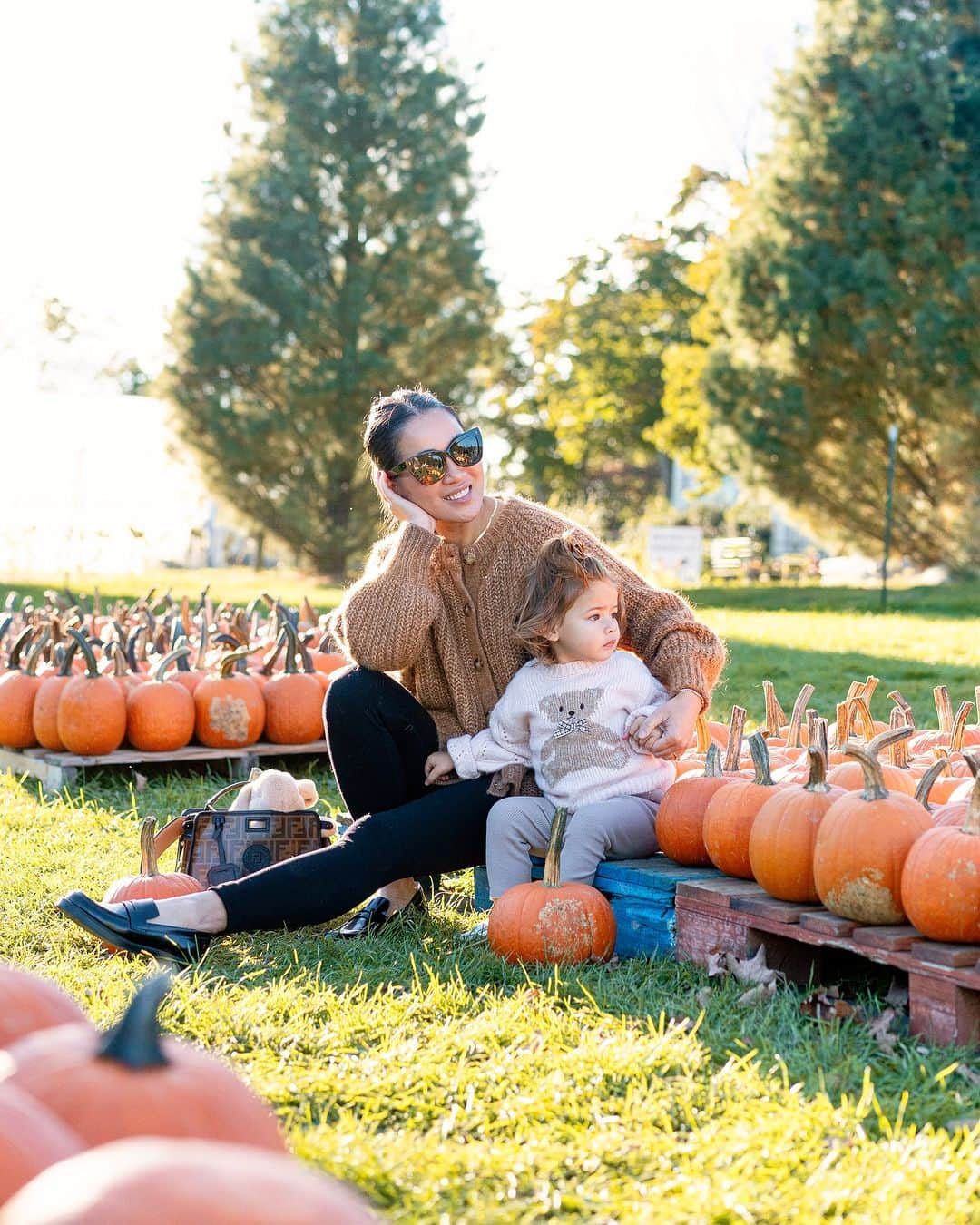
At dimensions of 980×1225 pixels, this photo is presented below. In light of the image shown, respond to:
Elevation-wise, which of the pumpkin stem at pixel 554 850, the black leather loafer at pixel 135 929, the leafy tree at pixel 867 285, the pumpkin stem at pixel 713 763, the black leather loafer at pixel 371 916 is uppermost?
the leafy tree at pixel 867 285

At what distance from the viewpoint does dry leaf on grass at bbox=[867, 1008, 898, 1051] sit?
2602 millimetres

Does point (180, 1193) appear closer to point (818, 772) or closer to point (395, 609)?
point (818, 772)

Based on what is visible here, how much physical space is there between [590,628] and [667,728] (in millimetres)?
310

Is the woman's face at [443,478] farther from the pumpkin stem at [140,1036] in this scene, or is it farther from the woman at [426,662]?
the pumpkin stem at [140,1036]

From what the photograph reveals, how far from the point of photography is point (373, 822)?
3.50 meters

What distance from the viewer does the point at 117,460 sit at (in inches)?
1057

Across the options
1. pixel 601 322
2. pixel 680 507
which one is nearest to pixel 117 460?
pixel 601 322

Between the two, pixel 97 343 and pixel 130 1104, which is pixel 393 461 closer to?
pixel 130 1104

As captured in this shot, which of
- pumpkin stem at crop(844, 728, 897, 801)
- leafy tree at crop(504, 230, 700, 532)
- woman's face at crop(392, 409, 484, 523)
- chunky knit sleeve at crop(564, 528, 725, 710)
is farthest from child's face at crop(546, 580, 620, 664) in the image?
leafy tree at crop(504, 230, 700, 532)

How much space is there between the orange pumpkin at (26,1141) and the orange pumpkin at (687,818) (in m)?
2.05

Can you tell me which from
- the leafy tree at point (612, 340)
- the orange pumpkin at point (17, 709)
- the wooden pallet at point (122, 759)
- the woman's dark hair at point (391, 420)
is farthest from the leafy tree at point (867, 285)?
the woman's dark hair at point (391, 420)

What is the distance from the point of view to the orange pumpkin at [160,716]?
18.5 feet

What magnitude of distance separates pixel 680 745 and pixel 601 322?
101 feet

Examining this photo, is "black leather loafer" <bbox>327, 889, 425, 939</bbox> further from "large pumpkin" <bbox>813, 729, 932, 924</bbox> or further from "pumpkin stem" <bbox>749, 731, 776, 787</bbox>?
"large pumpkin" <bbox>813, 729, 932, 924</bbox>
